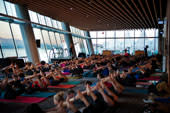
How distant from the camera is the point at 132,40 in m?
22.2

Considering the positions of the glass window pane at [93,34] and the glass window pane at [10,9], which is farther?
the glass window pane at [93,34]

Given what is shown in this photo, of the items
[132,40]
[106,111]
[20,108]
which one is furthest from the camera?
[132,40]

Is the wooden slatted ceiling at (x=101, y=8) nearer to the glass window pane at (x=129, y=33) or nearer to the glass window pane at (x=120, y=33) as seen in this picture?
the glass window pane at (x=129, y=33)

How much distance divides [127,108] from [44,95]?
261 cm

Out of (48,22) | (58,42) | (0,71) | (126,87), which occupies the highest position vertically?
(48,22)

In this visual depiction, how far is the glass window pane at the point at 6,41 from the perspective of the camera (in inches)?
391

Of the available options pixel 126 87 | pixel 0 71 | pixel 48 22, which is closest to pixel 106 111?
pixel 126 87

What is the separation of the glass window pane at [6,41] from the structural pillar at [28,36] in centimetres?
94

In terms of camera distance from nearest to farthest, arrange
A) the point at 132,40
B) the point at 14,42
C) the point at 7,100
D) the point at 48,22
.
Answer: the point at 7,100 < the point at 14,42 < the point at 48,22 < the point at 132,40

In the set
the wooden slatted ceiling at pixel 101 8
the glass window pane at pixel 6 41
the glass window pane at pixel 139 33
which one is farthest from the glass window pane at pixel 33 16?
the glass window pane at pixel 139 33

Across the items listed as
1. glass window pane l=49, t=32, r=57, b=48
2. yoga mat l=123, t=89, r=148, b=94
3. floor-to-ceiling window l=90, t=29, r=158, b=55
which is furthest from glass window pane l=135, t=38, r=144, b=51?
yoga mat l=123, t=89, r=148, b=94

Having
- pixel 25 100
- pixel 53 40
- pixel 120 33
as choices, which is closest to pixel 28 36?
pixel 53 40

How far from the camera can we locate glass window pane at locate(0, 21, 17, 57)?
32.6ft

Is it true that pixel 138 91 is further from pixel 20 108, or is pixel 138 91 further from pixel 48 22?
pixel 48 22
